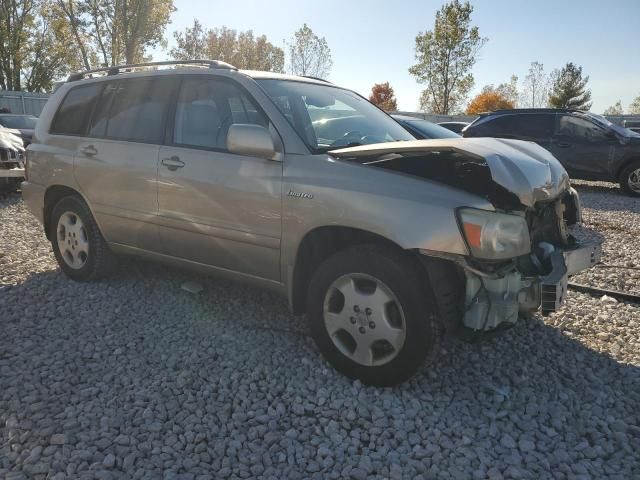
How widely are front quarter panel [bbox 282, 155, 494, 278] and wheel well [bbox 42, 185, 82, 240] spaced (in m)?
2.48

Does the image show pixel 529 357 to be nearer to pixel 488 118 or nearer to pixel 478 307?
pixel 478 307

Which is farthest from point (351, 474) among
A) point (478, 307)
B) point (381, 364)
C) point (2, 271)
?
point (2, 271)

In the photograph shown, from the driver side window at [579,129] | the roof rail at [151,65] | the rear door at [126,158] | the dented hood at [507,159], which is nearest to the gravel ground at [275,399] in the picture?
the rear door at [126,158]

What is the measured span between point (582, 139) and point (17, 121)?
14.7 metres

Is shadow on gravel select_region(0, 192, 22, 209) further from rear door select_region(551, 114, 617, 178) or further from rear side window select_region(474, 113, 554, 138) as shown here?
rear door select_region(551, 114, 617, 178)

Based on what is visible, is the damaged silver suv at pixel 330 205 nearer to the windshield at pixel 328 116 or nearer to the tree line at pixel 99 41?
the windshield at pixel 328 116

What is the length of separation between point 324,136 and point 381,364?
151 cm

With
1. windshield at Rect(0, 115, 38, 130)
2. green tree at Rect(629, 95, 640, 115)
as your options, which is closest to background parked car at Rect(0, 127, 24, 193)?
windshield at Rect(0, 115, 38, 130)

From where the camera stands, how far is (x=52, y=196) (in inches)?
193

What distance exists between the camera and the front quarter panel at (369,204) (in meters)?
2.70

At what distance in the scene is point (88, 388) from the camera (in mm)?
3047

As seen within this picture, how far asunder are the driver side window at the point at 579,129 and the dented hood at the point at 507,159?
927cm

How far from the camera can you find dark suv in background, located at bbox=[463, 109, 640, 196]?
11.0 meters

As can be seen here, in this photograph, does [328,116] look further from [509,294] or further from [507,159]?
[509,294]
